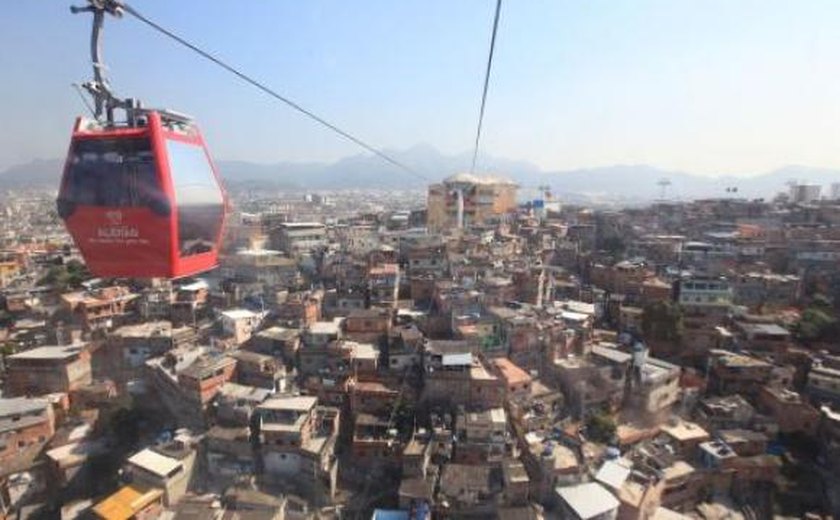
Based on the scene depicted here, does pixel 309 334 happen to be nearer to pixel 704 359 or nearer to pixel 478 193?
pixel 704 359

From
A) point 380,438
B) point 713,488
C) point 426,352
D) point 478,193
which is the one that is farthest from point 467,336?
point 478,193

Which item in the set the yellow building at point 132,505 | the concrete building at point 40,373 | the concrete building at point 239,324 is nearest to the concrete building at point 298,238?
the concrete building at point 239,324

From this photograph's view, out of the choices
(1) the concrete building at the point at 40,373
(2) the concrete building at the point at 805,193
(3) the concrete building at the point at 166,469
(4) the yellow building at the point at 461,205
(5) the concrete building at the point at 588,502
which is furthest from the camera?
(2) the concrete building at the point at 805,193

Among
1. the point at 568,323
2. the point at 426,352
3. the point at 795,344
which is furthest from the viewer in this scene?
the point at 795,344

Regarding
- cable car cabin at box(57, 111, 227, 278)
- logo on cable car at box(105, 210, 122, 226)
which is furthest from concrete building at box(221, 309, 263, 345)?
logo on cable car at box(105, 210, 122, 226)

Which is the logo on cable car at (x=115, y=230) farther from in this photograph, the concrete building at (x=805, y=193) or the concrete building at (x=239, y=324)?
the concrete building at (x=805, y=193)

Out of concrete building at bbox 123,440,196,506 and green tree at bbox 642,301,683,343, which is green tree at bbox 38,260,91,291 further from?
green tree at bbox 642,301,683,343

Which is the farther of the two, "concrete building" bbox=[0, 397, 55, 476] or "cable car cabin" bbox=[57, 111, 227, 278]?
"concrete building" bbox=[0, 397, 55, 476]

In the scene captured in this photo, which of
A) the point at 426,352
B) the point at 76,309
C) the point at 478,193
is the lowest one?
the point at 76,309
